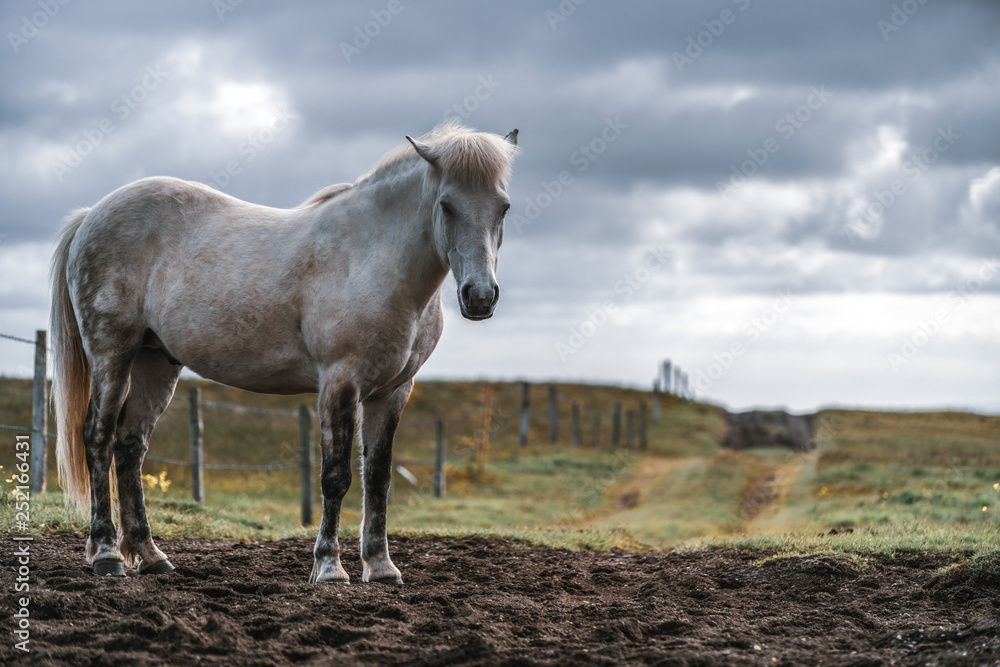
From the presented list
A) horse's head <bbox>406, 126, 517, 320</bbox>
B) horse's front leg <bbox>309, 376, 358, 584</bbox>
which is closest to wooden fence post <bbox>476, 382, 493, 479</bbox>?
horse's front leg <bbox>309, 376, 358, 584</bbox>

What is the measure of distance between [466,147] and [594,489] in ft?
44.2

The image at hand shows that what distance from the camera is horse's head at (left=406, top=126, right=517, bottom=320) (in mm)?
4719

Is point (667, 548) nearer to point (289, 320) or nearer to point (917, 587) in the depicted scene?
point (917, 587)

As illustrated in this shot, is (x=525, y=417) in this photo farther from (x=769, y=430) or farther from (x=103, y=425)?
(x=103, y=425)

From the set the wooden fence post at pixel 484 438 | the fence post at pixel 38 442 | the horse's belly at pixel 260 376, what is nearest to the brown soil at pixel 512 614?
the horse's belly at pixel 260 376

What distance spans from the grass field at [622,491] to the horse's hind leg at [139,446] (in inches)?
68.5

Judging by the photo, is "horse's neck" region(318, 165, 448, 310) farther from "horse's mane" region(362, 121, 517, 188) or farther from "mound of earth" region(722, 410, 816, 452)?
"mound of earth" region(722, 410, 816, 452)

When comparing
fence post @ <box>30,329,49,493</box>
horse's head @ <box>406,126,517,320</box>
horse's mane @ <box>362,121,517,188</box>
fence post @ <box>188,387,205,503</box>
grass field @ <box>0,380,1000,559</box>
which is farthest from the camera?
fence post @ <box>188,387,205,503</box>

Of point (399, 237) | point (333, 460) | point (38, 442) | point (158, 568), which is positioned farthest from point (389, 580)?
point (38, 442)

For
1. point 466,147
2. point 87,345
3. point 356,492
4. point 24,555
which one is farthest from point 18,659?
point 356,492

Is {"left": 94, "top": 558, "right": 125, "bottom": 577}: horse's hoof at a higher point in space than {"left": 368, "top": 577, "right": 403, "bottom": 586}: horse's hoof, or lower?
higher

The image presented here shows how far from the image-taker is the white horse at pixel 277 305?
5.15 m

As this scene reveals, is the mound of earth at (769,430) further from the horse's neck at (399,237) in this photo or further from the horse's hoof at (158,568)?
the horse's hoof at (158,568)

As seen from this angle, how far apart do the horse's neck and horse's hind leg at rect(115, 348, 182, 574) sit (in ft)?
6.54
